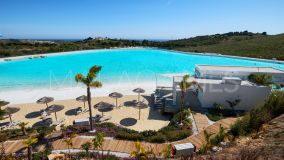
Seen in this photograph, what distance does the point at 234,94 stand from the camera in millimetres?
17328

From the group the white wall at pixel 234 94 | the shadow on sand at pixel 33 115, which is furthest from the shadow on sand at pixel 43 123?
the white wall at pixel 234 94

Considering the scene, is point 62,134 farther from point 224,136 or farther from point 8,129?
point 224,136

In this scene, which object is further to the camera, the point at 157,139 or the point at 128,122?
the point at 128,122

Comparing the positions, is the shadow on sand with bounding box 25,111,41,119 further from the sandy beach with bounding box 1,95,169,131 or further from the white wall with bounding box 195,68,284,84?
the white wall with bounding box 195,68,284,84

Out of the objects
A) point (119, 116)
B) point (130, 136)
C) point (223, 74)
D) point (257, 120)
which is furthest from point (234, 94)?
point (130, 136)

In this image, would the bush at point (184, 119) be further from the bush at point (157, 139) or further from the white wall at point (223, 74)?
the white wall at point (223, 74)

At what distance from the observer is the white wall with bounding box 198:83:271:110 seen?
55.9 feet

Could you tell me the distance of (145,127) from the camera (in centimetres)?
1493

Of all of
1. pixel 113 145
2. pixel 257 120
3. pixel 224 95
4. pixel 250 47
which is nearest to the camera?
pixel 257 120

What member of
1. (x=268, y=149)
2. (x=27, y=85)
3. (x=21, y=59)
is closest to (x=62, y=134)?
(x=268, y=149)

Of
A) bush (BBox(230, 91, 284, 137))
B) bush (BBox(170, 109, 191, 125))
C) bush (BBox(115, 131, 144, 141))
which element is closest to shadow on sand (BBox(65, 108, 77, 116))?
bush (BBox(115, 131, 144, 141))

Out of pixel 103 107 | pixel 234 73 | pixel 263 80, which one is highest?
pixel 234 73

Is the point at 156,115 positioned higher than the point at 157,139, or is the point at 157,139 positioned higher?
the point at 157,139

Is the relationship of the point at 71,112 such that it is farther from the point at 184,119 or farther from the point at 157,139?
the point at 184,119
